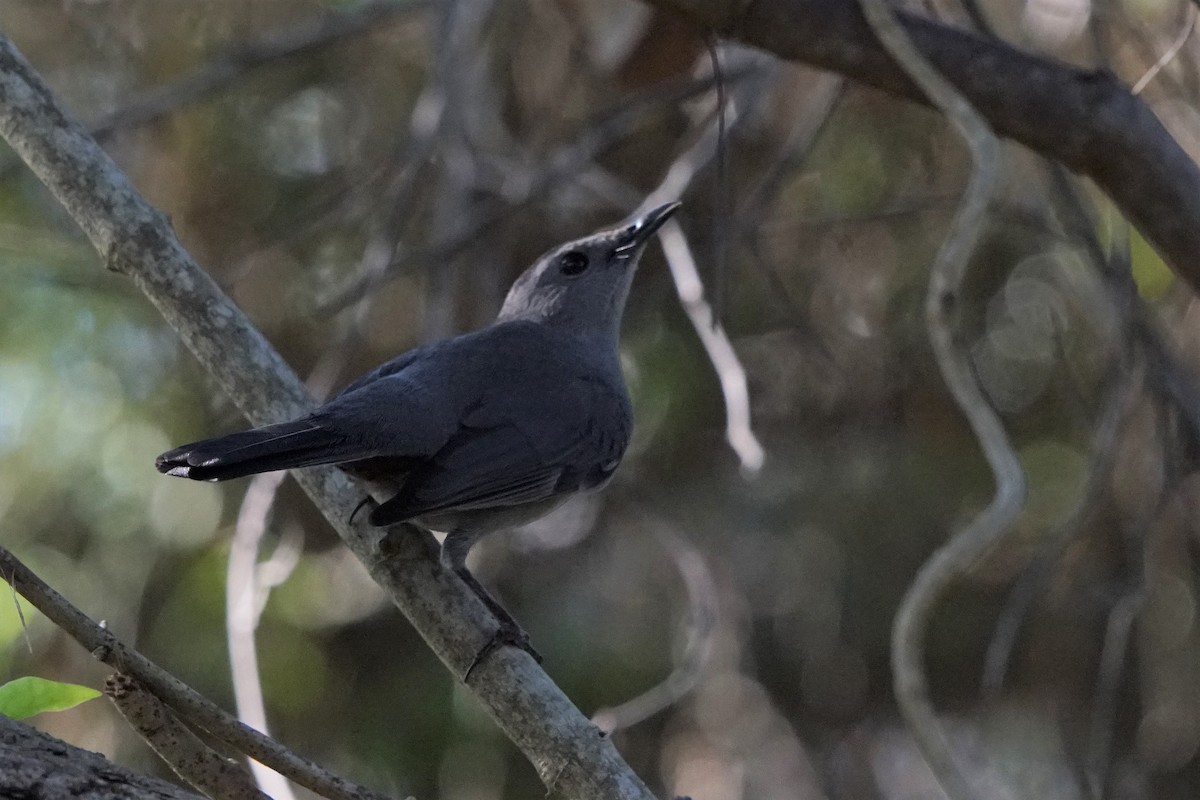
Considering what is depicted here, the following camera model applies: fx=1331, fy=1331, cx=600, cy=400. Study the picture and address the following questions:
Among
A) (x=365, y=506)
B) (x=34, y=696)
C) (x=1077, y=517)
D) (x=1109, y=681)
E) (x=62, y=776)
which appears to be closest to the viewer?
(x=62, y=776)

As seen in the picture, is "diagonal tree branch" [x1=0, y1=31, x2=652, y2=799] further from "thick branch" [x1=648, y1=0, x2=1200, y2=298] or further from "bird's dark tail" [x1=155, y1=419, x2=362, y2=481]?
"thick branch" [x1=648, y1=0, x2=1200, y2=298]

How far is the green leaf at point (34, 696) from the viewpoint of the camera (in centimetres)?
207

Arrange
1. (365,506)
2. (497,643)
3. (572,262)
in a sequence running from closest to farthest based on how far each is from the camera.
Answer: (497,643) < (365,506) < (572,262)

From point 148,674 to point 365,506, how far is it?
1.29m

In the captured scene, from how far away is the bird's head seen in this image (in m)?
4.64

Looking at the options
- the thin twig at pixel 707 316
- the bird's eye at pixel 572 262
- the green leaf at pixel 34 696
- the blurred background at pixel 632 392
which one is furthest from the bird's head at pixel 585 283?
the green leaf at pixel 34 696

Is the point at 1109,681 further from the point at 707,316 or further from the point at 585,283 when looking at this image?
the point at 585,283

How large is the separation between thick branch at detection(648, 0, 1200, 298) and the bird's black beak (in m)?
0.96

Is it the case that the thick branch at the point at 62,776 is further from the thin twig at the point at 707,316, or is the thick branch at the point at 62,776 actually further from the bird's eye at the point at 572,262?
the bird's eye at the point at 572,262

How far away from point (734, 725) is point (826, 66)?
284cm

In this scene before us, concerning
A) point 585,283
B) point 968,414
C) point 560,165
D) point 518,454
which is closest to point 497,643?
point 518,454

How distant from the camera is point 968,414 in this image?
3.02 m

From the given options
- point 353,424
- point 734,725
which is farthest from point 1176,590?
point 353,424

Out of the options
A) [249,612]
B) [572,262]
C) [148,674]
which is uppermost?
[572,262]
